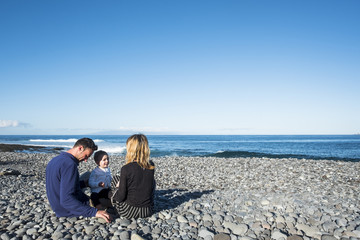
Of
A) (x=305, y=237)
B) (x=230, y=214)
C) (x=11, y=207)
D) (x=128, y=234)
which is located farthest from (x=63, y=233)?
(x=305, y=237)

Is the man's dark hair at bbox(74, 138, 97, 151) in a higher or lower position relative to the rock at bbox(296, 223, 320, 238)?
higher

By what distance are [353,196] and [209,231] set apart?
20.5 ft

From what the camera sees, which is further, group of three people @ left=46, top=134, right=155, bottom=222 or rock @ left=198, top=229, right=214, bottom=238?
rock @ left=198, top=229, right=214, bottom=238

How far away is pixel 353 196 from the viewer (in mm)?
8141

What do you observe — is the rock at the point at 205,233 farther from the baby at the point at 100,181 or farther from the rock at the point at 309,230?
the baby at the point at 100,181

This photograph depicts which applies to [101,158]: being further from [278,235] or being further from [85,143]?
[278,235]

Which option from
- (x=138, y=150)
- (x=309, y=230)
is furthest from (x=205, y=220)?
(x=138, y=150)

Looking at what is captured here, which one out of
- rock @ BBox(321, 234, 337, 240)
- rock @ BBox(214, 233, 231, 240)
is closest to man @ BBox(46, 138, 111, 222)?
rock @ BBox(214, 233, 231, 240)

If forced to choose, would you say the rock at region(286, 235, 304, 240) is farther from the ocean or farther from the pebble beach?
the ocean

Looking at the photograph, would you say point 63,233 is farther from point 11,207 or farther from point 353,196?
point 353,196

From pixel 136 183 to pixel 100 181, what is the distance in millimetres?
1150

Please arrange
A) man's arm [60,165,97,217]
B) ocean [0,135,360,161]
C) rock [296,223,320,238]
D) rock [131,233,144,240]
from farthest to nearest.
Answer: ocean [0,135,360,161] < rock [296,223,320,238] < man's arm [60,165,97,217] < rock [131,233,144,240]

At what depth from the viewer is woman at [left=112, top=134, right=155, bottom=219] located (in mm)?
4980

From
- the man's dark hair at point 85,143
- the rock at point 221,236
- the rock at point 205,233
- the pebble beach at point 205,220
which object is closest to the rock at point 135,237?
the pebble beach at point 205,220
